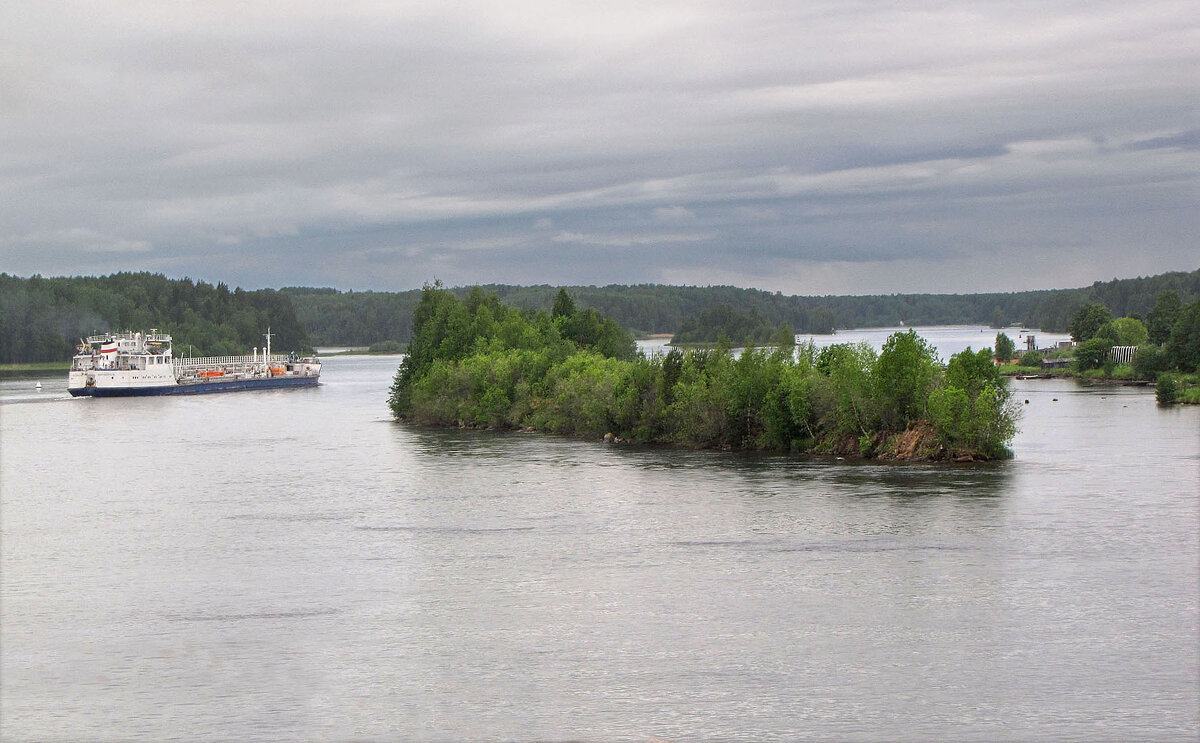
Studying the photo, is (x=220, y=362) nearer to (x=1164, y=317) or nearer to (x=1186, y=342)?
(x=1164, y=317)

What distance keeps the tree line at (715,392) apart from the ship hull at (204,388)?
55.6m

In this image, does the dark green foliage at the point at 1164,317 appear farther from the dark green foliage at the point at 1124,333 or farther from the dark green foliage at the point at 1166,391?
the dark green foliage at the point at 1166,391

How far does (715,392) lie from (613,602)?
36.7 meters

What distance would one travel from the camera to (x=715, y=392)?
220 feet

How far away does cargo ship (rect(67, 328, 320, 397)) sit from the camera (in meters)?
141

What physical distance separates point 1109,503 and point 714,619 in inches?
900

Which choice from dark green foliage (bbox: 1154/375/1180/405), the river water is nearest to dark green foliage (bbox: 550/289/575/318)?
the river water

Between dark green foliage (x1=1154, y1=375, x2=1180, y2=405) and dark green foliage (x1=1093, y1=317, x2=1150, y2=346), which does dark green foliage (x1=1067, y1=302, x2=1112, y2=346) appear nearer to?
dark green foliage (x1=1093, y1=317, x2=1150, y2=346)

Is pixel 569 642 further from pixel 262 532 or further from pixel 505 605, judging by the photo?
pixel 262 532

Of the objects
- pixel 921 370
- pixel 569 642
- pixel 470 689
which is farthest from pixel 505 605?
pixel 921 370

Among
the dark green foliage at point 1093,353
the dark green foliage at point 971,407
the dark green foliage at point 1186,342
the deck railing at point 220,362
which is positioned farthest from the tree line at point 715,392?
the dark green foliage at point 1093,353

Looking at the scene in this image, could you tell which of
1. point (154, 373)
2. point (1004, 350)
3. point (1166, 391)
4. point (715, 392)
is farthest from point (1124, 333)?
point (154, 373)

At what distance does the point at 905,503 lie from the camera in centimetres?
4581

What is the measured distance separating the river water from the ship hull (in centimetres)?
8350
